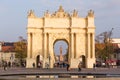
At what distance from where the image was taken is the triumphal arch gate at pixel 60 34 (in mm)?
93062

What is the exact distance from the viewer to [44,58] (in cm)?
9212

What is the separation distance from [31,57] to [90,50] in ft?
43.4

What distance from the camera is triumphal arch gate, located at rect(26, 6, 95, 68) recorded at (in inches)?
3664

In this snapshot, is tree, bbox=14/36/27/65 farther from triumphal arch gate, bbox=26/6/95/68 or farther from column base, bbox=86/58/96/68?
column base, bbox=86/58/96/68

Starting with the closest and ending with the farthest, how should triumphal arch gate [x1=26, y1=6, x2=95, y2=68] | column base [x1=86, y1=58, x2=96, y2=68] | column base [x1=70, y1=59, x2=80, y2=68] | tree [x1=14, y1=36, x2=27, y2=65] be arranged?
column base [x1=70, y1=59, x2=80, y2=68] < column base [x1=86, y1=58, x2=96, y2=68] < triumphal arch gate [x1=26, y1=6, x2=95, y2=68] < tree [x1=14, y1=36, x2=27, y2=65]

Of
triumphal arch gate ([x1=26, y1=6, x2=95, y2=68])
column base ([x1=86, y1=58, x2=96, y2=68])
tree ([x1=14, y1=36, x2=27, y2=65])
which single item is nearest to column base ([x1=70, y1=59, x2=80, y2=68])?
triumphal arch gate ([x1=26, y1=6, x2=95, y2=68])

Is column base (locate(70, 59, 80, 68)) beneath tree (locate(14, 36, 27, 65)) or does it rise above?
beneath

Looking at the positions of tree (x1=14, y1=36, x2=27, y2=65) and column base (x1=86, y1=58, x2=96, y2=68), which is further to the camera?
tree (x1=14, y1=36, x2=27, y2=65)

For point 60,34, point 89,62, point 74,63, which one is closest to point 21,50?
point 60,34

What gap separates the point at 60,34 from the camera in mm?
93250

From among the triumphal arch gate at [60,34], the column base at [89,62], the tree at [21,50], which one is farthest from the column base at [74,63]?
the tree at [21,50]

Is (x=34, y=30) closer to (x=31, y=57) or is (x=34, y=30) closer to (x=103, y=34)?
(x=31, y=57)

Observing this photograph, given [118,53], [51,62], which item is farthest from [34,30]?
[118,53]

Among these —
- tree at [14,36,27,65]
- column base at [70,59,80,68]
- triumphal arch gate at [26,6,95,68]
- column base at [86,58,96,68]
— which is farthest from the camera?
tree at [14,36,27,65]
